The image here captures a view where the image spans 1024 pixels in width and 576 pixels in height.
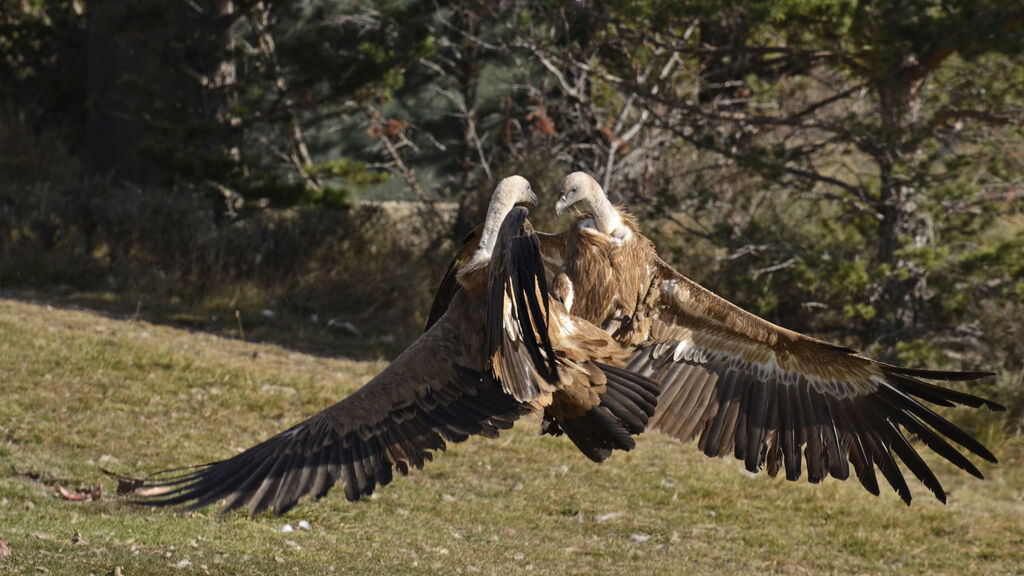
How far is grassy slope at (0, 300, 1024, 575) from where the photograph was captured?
593cm

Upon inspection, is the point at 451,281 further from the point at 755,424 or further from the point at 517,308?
the point at 517,308

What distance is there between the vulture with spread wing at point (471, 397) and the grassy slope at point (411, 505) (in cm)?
145

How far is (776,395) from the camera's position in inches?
221

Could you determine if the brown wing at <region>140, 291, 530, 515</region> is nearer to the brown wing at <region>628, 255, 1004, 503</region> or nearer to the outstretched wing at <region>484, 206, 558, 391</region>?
the outstretched wing at <region>484, 206, 558, 391</region>

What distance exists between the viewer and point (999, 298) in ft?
33.0

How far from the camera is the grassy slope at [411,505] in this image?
5.93m

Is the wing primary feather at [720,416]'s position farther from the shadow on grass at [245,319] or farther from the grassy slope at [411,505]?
the shadow on grass at [245,319]

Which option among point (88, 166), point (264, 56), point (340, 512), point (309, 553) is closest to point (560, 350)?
point (309, 553)

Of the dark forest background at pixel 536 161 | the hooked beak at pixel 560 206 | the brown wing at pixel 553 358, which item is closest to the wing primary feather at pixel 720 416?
the brown wing at pixel 553 358

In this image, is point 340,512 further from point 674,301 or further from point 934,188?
point 934,188

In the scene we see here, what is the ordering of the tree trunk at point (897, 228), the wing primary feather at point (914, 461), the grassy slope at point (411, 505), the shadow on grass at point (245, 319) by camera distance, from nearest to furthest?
1. the wing primary feather at point (914, 461)
2. the grassy slope at point (411, 505)
3. the tree trunk at point (897, 228)
4. the shadow on grass at point (245, 319)

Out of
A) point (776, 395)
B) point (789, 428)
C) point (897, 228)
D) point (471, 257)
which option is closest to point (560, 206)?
point (471, 257)

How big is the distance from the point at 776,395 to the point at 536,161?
768 centimetres

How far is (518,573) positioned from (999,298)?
6.12 metres
